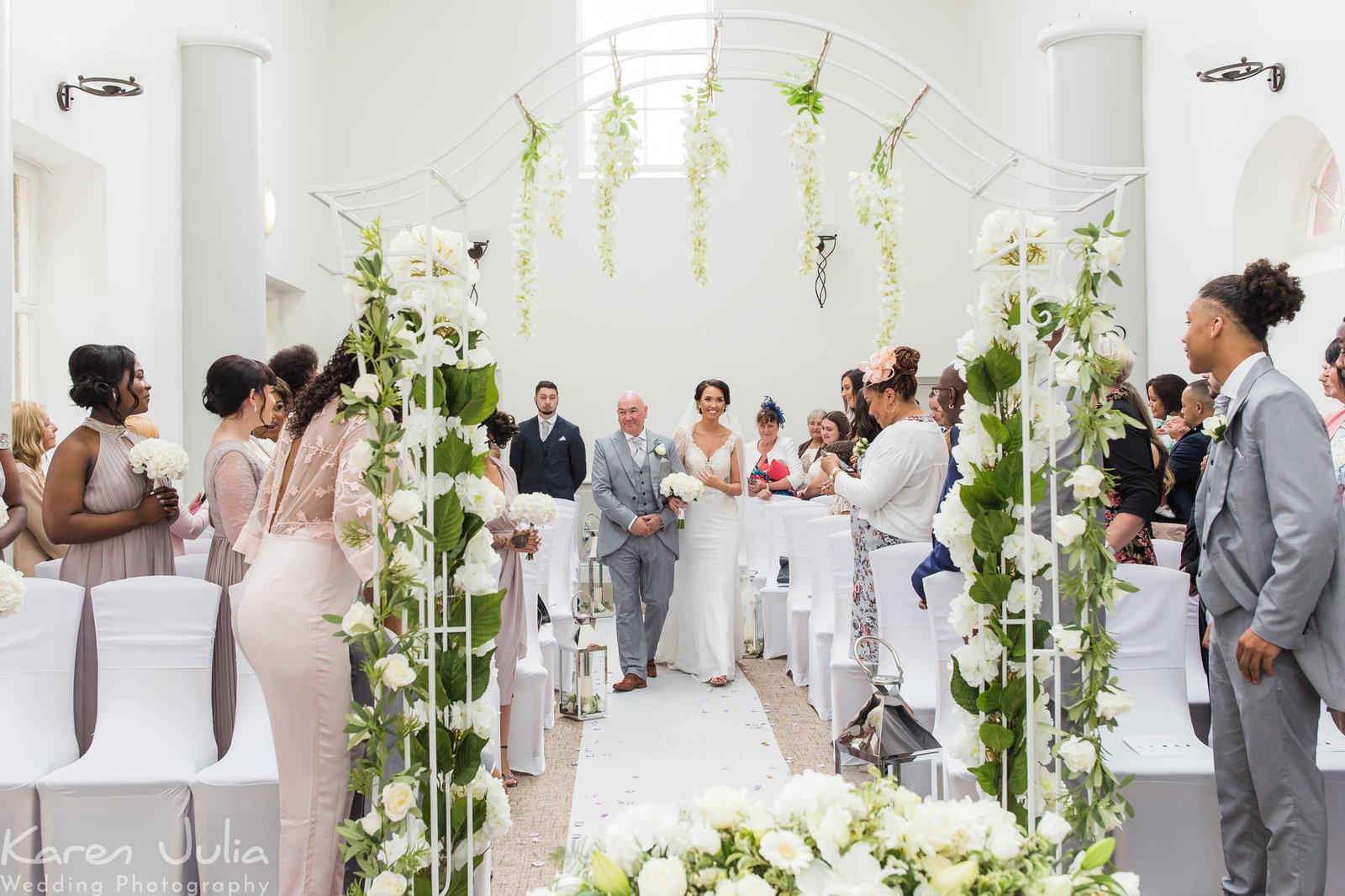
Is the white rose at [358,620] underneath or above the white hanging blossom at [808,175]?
underneath

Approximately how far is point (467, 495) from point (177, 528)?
7.70 ft

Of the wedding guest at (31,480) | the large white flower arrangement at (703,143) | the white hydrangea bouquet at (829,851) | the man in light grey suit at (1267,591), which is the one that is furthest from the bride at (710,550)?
the white hydrangea bouquet at (829,851)

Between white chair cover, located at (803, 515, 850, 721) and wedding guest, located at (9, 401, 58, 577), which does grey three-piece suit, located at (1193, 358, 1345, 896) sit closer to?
white chair cover, located at (803, 515, 850, 721)

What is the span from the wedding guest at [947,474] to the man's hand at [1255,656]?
0.78 m

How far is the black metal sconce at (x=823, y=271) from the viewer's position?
10781 mm

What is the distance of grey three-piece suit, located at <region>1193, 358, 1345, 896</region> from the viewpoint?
266 cm

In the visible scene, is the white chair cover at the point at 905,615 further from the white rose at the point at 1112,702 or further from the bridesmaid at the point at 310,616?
the bridesmaid at the point at 310,616

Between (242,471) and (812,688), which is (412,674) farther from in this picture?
(812,688)

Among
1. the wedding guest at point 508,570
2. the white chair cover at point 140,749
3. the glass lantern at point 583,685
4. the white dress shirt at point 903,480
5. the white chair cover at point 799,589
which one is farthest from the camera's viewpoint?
the white chair cover at point 799,589

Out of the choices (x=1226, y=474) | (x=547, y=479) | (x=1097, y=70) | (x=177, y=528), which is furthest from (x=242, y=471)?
(x=1097, y=70)

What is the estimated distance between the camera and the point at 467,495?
109 inches

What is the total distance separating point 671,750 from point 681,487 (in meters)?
1.68

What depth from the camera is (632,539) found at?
6.40 metres

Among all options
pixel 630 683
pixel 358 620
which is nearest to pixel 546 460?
pixel 630 683
